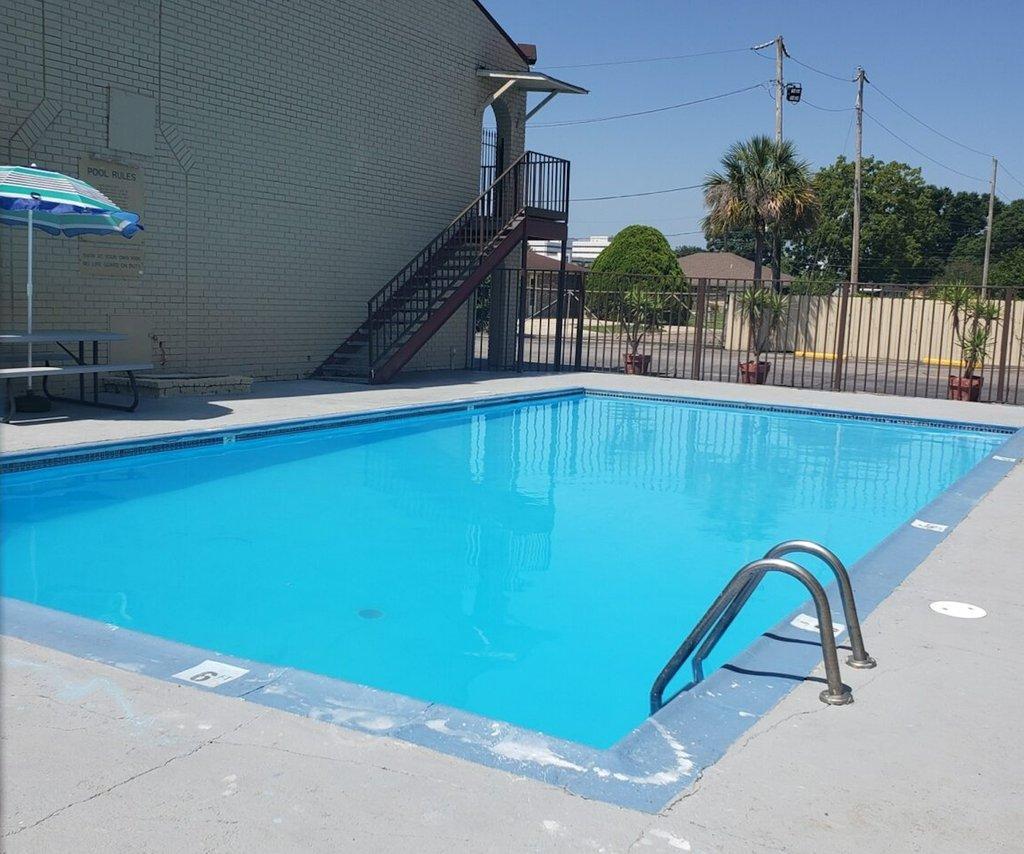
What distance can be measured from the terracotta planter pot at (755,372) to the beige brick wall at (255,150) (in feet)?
18.2

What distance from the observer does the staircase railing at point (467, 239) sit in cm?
1564

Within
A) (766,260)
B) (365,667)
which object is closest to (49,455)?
(365,667)

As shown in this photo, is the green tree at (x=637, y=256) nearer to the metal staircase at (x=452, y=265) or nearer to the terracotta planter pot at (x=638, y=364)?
the terracotta planter pot at (x=638, y=364)

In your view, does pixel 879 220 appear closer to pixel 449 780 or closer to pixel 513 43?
pixel 513 43

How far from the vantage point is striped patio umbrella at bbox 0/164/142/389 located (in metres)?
8.76

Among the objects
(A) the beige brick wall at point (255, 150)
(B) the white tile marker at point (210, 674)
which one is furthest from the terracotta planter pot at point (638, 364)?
(B) the white tile marker at point (210, 674)

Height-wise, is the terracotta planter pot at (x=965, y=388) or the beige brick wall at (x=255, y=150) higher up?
the beige brick wall at (x=255, y=150)

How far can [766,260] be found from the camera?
52250 millimetres

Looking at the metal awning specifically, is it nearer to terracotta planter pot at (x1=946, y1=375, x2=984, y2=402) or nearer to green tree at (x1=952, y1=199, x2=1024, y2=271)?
terracotta planter pot at (x1=946, y1=375, x2=984, y2=402)

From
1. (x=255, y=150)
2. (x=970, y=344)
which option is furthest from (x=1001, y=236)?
(x=255, y=150)

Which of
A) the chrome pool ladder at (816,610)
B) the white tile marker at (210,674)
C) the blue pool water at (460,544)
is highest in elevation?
the chrome pool ladder at (816,610)

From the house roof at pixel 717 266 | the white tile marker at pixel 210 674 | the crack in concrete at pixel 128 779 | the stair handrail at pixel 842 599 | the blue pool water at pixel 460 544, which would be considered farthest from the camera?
the house roof at pixel 717 266

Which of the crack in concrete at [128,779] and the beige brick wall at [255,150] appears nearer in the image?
the crack in concrete at [128,779]

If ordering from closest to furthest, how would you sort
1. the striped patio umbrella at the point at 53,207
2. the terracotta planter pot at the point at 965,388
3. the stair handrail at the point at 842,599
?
the stair handrail at the point at 842,599 → the striped patio umbrella at the point at 53,207 → the terracotta planter pot at the point at 965,388
